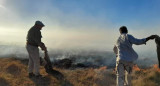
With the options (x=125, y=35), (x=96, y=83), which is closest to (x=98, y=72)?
(x=96, y=83)

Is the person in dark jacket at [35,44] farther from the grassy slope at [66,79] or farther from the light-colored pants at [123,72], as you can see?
the light-colored pants at [123,72]

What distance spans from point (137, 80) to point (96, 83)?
1.46 meters

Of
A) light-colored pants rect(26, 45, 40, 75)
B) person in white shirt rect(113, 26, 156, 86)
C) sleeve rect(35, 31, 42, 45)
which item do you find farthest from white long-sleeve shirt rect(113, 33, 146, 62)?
light-colored pants rect(26, 45, 40, 75)

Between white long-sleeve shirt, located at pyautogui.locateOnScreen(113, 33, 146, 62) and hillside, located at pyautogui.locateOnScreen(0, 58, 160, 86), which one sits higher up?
white long-sleeve shirt, located at pyautogui.locateOnScreen(113, 33, 146, 62)

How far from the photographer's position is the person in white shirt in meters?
9.00

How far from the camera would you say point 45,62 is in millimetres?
12844

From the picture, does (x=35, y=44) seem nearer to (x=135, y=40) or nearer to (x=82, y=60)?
(x=135, y=40)

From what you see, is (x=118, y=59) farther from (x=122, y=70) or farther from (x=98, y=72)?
(x=98, y=72)

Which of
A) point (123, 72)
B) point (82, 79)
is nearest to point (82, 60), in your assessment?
point (82, 79)

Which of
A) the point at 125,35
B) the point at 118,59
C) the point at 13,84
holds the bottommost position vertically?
the point at 13,84

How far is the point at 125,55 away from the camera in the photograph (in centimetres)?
907

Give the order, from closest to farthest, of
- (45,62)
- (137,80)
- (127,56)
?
(127,56) < (137,80) < (45,62)

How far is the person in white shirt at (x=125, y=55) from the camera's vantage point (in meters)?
9.00

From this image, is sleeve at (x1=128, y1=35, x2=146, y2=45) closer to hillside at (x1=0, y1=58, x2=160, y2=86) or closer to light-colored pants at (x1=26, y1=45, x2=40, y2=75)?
hillside at (x1=0, y1=58, x2=160, y2=86)
